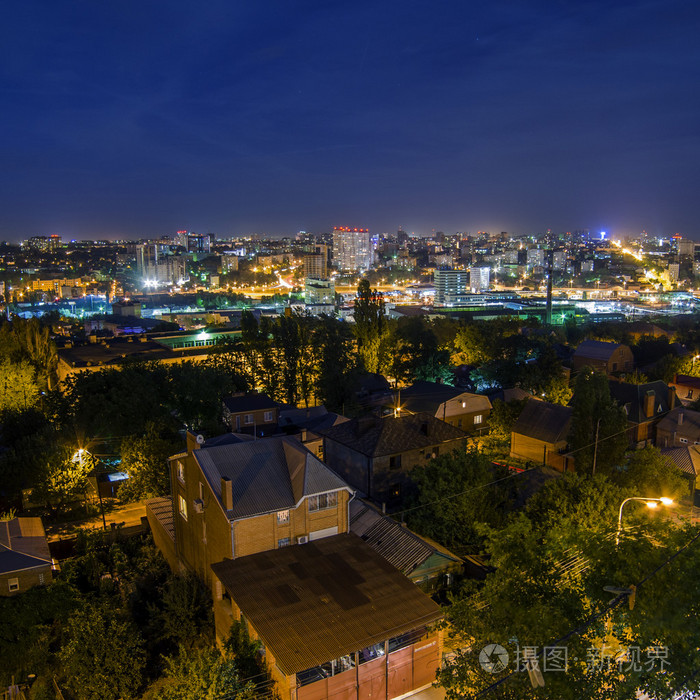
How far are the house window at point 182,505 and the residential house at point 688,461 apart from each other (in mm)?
18939

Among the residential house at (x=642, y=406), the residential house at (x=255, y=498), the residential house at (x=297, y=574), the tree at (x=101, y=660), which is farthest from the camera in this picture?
the residential house at (x=642, y=406)

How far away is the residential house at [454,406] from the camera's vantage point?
93.7ft

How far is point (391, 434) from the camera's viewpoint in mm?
20969

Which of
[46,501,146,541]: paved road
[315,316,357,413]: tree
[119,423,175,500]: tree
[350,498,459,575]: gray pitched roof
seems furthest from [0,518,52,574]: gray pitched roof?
[315,316,357,413]: tree

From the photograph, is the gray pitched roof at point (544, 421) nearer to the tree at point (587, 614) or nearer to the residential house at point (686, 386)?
the tree at point (587, 614)

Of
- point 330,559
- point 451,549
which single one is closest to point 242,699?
point 330,559

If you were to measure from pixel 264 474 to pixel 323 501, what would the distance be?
5.59 ft

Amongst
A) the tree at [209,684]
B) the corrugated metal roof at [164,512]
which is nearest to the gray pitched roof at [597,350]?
the corrugated metal roof at [164,512]

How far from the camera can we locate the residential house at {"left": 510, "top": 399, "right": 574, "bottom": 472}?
24.9 m

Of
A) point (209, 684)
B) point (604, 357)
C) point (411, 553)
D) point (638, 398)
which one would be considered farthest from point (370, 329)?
point (209, 684)

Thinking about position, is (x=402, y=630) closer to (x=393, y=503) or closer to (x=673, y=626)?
(x=673, y=626)

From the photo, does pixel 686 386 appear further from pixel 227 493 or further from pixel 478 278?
pixel 478 278

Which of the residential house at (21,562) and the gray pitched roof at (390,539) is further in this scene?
the residential house at (21,562)

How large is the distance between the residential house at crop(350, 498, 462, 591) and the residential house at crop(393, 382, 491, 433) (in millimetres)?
13565
